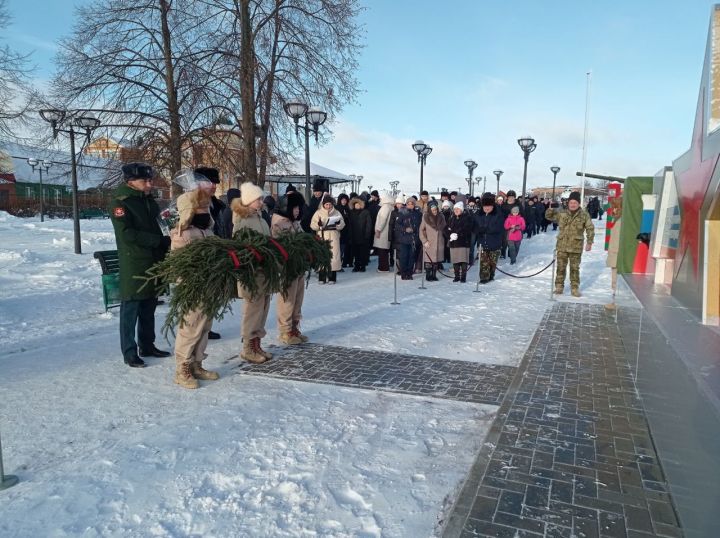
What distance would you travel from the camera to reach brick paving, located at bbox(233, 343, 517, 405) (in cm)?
466

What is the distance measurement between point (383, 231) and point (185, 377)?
27.5ft

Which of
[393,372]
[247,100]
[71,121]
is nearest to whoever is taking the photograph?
[393,372]

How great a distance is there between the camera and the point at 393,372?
5.17m

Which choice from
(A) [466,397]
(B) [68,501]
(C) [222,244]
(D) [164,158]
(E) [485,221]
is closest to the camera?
(B) [68,501]

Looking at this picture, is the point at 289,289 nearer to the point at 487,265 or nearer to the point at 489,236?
the point at 487,265

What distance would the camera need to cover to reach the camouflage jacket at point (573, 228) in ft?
30.4

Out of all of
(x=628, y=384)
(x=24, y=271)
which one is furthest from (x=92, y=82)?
(x=628, y=384)

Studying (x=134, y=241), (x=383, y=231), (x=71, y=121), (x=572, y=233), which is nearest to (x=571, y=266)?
(x=572, y=233)

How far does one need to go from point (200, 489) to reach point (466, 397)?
2.43 meters

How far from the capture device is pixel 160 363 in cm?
544

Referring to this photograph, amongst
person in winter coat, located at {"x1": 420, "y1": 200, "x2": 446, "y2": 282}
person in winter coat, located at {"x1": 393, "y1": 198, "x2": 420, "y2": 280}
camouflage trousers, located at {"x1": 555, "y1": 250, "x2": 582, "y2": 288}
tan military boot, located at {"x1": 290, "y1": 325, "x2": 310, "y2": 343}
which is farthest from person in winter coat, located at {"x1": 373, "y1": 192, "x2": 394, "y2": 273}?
tan military boot, located at {"x1": 290, "y1": 325, "x2": 310, "y2": 343}

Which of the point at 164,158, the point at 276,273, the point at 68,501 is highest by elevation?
the point at 164,158

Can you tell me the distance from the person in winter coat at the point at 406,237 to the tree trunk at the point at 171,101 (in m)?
6.16

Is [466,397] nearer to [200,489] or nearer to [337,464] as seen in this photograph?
[337,464]
